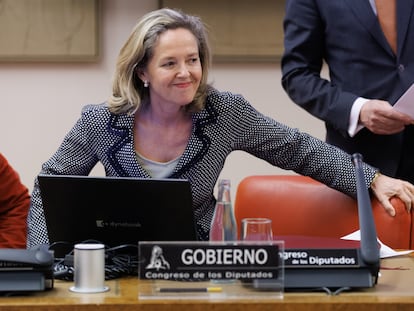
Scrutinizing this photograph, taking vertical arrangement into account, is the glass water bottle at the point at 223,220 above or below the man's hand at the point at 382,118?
below

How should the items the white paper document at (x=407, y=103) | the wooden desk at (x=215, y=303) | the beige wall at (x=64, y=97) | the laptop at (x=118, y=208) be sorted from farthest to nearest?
the beige wall at (x=64, y=97)
the white paper document at (x=407, y=103)
the laptop at (x=118, y=208)
the wooden desk at (x=215, y=303)

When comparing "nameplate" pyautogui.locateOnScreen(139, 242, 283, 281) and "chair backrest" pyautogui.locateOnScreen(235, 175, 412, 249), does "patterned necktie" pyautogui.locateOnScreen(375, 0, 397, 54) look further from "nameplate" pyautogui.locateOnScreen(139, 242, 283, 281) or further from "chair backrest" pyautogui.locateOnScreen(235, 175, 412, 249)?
"nameplate" pyautogui.locateOnScreen(139, 242, 283, 281)

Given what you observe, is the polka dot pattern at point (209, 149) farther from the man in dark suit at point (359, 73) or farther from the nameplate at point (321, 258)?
the nameplate at point (321, 258)

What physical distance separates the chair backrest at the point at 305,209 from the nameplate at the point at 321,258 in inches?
31.2

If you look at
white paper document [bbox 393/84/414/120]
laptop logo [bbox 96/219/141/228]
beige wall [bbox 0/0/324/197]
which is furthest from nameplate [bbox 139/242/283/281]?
beige wall [bbox 0/0/324/197]

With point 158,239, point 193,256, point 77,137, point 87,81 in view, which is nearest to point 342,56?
point 77,137

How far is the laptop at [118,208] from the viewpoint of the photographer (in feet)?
5.74

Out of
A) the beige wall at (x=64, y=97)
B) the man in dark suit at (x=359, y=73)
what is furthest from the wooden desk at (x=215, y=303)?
the beige wall at (x=64, y=97)

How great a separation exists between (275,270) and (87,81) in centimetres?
302

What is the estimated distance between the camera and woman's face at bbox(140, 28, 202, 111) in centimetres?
238

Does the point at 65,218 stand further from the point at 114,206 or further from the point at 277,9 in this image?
the point at 277,9

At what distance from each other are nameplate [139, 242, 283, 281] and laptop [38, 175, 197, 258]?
233 mm

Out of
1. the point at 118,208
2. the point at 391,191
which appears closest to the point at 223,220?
the point at 118,208

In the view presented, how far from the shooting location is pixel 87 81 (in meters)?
4.36
